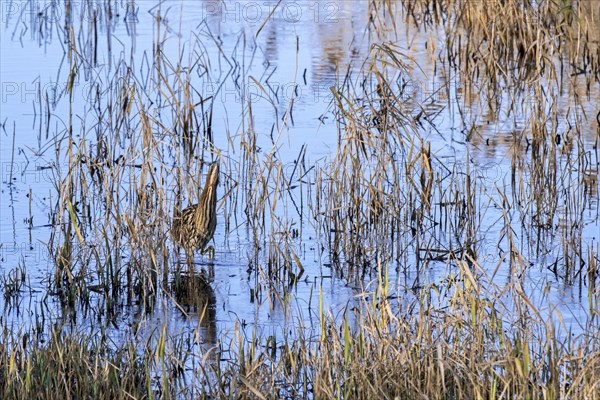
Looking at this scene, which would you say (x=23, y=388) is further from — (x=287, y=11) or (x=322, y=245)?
(x=287, y=11)

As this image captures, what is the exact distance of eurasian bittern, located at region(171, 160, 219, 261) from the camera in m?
6.87

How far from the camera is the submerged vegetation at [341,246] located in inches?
185

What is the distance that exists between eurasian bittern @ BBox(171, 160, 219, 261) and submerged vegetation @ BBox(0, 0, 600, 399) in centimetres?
15

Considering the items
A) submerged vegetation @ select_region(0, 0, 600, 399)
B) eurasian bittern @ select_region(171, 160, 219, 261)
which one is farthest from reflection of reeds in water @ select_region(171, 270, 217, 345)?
eurasian bittern @ select_region(171, 160, 219, 261)

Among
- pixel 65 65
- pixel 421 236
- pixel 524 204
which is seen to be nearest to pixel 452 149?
pixel 524 204

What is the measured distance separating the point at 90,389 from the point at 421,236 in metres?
3.12

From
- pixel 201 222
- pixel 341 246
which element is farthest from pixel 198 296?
pixel 341 246

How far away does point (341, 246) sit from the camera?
23.5ft

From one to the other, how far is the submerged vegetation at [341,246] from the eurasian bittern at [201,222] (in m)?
0.15

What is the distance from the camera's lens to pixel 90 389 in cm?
468

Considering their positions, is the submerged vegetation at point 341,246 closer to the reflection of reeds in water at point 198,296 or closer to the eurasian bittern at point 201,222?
Result: the reflection of reeds in water at point 198,296

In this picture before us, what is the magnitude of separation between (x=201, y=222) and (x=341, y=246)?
0.90 metres

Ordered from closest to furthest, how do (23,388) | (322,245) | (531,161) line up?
(23,388) < (322,245) < (531,161)

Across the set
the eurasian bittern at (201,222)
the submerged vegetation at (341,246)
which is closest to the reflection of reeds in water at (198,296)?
the submerged vegetation at (341,246)
